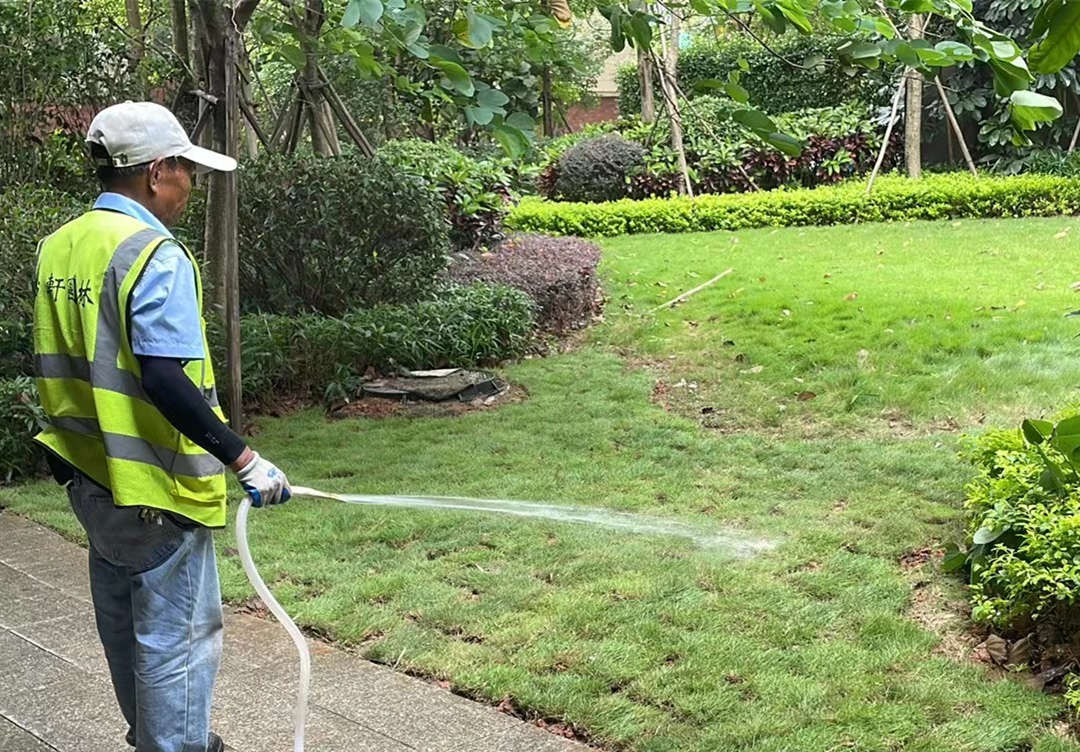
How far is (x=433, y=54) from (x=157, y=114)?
0.75 meters

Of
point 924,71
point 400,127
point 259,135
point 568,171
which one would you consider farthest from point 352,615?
point 568,171

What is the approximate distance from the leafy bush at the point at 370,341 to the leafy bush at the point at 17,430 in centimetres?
112

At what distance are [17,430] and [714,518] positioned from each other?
371 cm

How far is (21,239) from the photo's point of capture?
6.44m

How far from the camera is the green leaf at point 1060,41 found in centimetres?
166

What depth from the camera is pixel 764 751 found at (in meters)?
2.81

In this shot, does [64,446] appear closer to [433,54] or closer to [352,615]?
[433,54]

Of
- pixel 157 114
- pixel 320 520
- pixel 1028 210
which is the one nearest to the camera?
pixel 157 114

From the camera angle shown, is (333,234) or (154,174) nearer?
(154,174)

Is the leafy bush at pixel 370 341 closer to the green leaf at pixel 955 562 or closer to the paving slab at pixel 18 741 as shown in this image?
the paving slab at pixel 18 741

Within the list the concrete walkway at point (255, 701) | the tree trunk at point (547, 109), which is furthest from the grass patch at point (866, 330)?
the tree trunk at point (547, 109)

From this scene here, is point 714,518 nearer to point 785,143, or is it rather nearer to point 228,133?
point 785,143

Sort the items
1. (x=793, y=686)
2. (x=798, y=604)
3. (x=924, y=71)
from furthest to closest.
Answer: (x=798, y=604) → (x=793, y=686) → (x=924, y=71)

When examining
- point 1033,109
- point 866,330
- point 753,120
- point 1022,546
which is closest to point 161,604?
point 753,120
